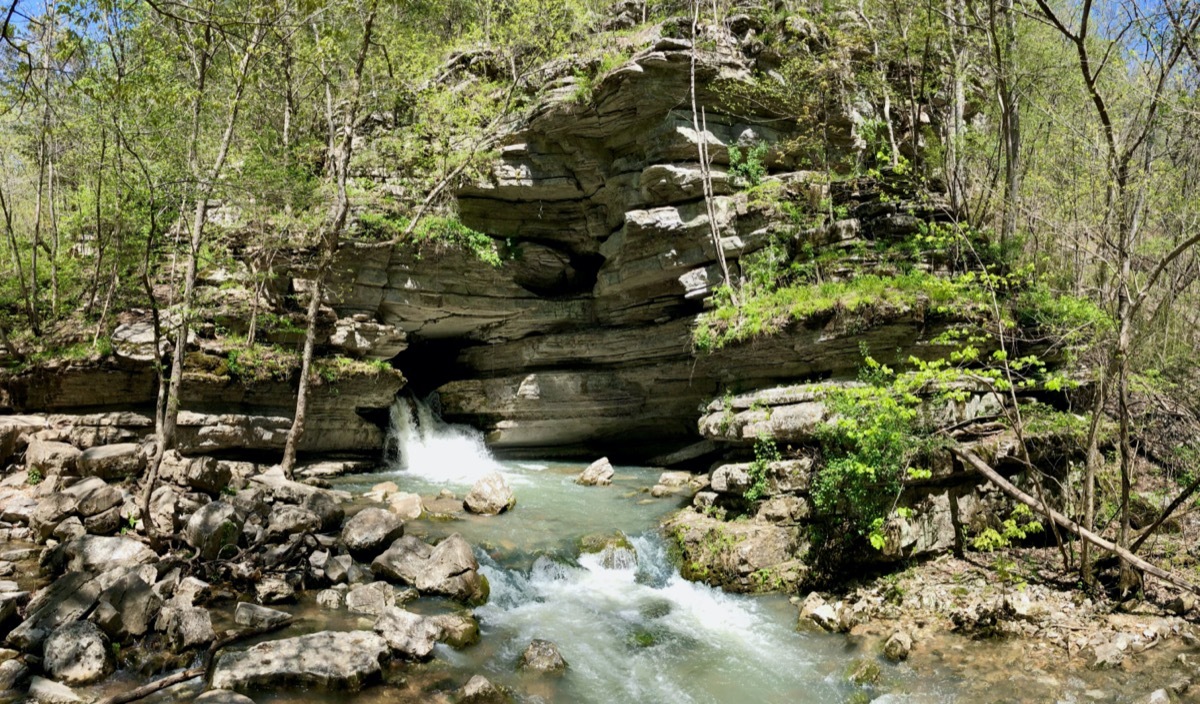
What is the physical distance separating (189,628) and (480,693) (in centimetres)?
330

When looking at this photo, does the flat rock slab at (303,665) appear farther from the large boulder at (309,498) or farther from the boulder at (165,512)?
the large boulder at (309,498)

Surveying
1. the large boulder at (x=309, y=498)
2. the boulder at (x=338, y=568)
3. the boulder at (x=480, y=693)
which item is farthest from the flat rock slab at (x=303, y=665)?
the large boulder at (x=309, y=498)

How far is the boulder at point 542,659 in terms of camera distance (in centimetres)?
714

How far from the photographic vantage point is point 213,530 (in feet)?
28.9

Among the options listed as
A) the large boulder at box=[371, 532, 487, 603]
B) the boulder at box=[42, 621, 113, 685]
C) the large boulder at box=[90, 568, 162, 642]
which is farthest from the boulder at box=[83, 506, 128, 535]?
the large boulder at box=[371, 532, 487, 603]

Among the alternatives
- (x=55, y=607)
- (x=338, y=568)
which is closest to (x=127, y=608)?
(x=55, y=607)

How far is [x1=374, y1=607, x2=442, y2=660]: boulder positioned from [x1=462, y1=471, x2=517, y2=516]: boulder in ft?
16.8

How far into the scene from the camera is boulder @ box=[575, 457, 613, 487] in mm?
15883

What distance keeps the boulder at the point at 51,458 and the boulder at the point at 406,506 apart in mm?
5709

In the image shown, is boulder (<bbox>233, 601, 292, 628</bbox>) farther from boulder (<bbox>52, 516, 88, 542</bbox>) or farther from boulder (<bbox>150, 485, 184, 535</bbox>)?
boulder (<bbox>52, 516, 88, 542</bbox>)

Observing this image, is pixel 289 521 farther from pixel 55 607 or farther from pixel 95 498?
pixel 55 607

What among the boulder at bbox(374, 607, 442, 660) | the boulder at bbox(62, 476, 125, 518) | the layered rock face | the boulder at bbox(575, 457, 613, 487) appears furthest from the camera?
the layered rock face

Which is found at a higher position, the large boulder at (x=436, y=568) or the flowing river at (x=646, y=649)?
the large boulder at (x=436, y=568)

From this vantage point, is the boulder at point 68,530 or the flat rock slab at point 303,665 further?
the boulder at point 68,530
